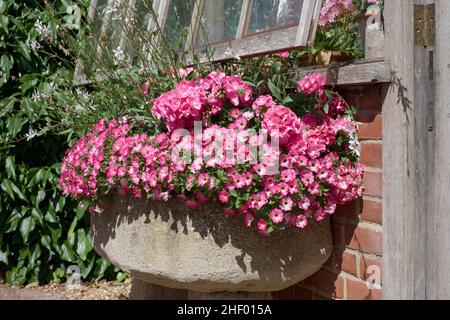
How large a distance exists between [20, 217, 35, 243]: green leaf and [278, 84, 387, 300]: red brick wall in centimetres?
212

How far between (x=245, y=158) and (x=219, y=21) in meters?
0.75

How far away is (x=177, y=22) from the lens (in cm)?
295

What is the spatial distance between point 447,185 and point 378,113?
1.21 ft

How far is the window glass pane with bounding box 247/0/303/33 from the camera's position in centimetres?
223

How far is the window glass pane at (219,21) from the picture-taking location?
259cm

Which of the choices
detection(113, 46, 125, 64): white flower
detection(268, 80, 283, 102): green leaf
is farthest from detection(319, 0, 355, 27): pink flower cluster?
detection(113, 46, 125, 64): white flower

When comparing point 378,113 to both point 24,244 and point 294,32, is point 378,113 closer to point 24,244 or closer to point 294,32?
point 294,32

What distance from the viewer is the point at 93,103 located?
3289mm

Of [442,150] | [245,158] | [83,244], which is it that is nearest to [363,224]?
[442,150]

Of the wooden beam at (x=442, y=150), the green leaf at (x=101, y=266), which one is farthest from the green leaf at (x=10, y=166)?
the wooden beam at (x=442, y=150)

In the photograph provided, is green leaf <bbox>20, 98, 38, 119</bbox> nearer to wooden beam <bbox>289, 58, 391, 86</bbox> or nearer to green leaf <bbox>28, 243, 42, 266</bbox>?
green leaf <bbox>28, 243, 42, 266</bbox>

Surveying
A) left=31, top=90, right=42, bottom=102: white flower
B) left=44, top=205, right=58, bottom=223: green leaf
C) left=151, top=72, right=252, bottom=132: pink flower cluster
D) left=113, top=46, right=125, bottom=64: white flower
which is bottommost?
left=44, top=205, right=58, bottom=223: green leaf

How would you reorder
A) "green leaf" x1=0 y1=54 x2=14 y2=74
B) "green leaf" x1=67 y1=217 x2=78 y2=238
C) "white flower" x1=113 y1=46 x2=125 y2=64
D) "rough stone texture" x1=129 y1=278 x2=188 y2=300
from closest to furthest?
1. "white flower" x1=113 y1=46 x2=125 y2=64
2. "rough stone texture" x1=129 y1=278 x2=188 y2=300
3. "green leaf" x1=0 y1=54 x2=14 y2=74
4. "green leaf" x1=67 y1=217 x2=78 y2=238

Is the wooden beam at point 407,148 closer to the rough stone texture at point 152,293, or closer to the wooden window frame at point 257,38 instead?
the wooden window frame at point 257,38
